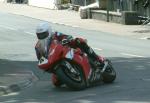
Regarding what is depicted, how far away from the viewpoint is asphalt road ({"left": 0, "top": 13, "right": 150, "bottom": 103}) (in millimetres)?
11086

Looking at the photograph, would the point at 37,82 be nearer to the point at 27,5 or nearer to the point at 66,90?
the point at 66,90

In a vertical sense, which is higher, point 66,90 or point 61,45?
point 61,45

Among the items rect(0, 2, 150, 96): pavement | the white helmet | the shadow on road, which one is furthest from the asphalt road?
the white helmet

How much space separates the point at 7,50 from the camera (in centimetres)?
2269

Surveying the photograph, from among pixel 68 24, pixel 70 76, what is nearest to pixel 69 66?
pixel 70 76

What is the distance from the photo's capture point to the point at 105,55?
19.5 metres

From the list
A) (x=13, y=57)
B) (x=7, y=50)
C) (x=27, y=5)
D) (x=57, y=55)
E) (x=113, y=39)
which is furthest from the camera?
(x=27, y=5)

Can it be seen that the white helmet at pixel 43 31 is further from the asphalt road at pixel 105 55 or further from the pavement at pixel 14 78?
the pavement at pixel 14 78

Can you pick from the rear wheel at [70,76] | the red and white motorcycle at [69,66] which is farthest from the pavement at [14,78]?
the rear wheel at [70,76]

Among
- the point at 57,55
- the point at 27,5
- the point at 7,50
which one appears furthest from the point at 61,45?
the point at 27,5

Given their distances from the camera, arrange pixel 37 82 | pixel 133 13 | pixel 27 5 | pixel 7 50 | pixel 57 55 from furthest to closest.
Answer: pixel 27 5
pixel 133 13
pixel 7 50
pixel 37 82
pixel 57 55

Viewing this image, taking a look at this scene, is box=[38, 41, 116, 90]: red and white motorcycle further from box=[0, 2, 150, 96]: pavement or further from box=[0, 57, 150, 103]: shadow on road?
box=[0, 2, 150, 96]: pavement

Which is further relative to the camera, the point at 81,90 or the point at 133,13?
the point at 133,13

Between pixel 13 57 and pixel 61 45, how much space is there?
8311 mm
